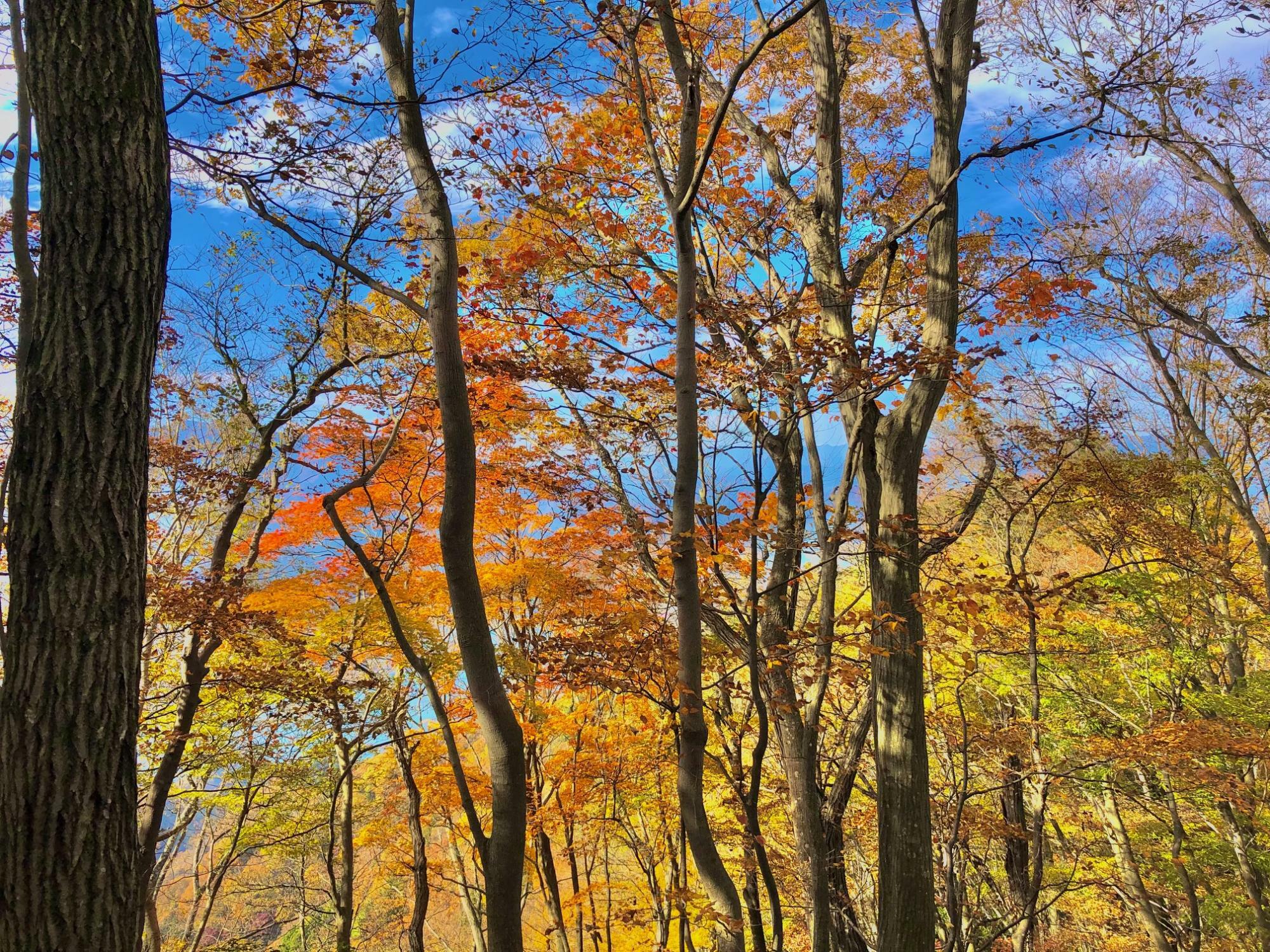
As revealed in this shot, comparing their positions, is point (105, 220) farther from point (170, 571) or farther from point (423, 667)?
point (170, 571)

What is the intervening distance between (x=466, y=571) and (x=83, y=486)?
44.9 inches

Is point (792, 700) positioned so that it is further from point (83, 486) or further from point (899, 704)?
point (83, 486)

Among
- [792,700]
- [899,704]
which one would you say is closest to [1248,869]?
[792,700]

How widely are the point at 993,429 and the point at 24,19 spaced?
306 inches

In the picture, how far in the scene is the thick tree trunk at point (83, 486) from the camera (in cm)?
183

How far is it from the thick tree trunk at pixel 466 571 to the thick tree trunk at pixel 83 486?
856 millimetres

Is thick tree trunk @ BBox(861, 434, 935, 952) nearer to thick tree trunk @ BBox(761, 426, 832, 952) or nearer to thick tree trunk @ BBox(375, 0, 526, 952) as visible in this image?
thick tree trunk @ BBox(761, 426, 832, 952)

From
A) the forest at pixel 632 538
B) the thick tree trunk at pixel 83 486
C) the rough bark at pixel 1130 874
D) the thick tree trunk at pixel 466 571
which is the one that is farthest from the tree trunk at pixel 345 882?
the rough bark at pixel 1130 874

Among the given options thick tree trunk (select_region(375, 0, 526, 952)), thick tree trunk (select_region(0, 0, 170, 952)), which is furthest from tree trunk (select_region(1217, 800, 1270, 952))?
thick tree trunk (select_region(0, 0, 170, 952))

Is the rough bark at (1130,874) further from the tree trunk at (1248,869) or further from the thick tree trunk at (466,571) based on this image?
the thick tree trunk at (466,571)

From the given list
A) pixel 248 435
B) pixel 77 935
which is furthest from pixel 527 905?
pixel 77 935

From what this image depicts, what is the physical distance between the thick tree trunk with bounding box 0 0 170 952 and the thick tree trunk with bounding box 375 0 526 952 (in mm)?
856

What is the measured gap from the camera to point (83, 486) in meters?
2.01

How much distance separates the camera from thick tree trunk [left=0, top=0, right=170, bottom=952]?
1.83 meters
